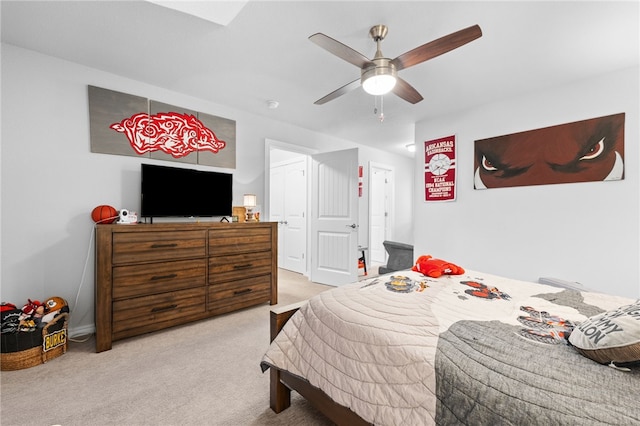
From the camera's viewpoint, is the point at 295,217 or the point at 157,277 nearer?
the point at 157,277

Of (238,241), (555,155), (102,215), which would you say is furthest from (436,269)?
(102,215)

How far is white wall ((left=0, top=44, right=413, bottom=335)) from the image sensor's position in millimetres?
2174

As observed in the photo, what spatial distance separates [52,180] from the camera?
2.34 meters

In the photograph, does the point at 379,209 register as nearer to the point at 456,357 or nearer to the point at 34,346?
the point at 456,357

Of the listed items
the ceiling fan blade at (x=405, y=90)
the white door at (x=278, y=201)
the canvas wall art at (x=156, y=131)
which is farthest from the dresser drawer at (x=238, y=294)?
the ceiling fan blade at (x=405, y=90)

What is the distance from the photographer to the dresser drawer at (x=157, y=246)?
2.24 m

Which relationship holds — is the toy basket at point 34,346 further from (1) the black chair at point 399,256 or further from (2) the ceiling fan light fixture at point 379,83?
(1) the black chair at point 399,256

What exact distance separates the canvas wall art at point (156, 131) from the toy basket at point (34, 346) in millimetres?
1587

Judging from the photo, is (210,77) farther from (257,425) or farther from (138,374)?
(257,425)

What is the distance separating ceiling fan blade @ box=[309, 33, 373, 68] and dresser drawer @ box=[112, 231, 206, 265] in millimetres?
2039

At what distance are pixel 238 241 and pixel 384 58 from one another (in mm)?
2262

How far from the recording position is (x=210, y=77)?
8.83 ft

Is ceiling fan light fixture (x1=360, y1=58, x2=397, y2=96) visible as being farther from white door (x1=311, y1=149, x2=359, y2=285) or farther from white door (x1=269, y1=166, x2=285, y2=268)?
white door (x1=269, y1=166, x2=285, y2=268)

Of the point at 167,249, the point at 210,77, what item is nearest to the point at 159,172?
the point at 167,249
